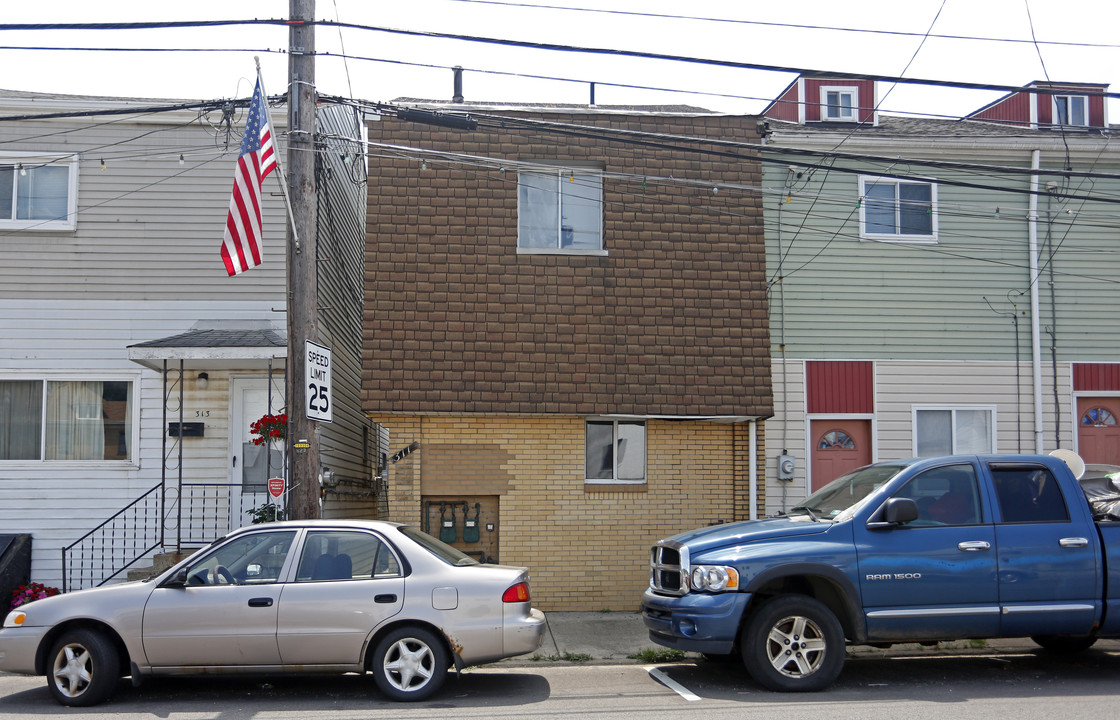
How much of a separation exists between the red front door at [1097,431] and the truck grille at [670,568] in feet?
25.9

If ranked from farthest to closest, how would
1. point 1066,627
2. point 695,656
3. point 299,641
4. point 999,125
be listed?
point 999,125
point 695,656
point 1066,627
point 299,641

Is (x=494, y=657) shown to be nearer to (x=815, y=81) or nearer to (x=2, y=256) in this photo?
(x=2, y=256)

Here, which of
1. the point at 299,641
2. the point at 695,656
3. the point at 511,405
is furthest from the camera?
the point at 511,405

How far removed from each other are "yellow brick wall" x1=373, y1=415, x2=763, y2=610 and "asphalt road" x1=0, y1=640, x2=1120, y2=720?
304cm

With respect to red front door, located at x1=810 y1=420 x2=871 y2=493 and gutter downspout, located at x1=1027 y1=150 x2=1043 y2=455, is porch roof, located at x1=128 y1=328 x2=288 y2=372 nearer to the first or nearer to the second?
red front door, located at x1=810 y1=420 x2=871 y2=493

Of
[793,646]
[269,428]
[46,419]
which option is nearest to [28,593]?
[46,419]

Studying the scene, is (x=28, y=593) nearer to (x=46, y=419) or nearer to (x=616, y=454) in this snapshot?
(x=46, y=419)

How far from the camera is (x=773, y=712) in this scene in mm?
7309

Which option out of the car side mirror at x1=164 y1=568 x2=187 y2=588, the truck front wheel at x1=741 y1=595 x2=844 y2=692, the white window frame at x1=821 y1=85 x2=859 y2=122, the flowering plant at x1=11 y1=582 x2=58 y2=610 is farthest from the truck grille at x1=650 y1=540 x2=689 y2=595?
the white window frame at x1=821 y1=85 x2=859 y2=122

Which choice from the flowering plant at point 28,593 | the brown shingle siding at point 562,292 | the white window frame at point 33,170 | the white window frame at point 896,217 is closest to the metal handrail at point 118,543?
the flowering plant at point 28,593

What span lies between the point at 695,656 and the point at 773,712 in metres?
2.58

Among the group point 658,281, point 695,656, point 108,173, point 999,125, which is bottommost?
point 695,656

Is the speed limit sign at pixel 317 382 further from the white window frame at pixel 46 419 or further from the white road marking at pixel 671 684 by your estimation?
the white window frame at pixel 46 419

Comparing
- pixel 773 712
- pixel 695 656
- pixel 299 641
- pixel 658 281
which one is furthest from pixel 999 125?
pixel 299 641
